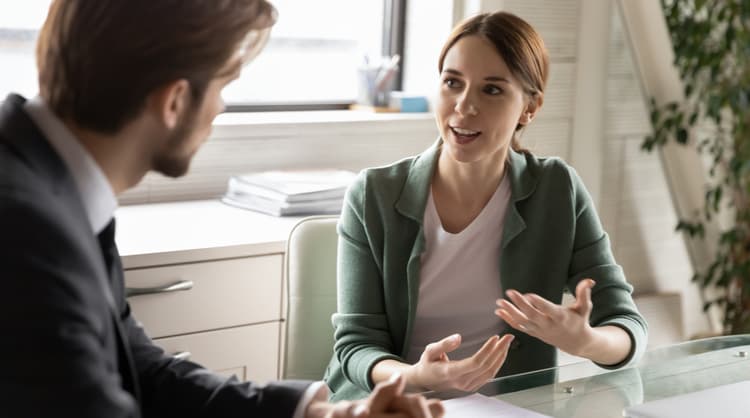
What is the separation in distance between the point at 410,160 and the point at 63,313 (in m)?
1.21

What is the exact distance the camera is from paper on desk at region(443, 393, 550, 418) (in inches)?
59.9

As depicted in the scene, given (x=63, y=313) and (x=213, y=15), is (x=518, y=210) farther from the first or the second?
(x=63, y=313)

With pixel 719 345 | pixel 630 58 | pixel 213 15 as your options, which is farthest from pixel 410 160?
pixel 630 58

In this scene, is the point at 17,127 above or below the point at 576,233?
above

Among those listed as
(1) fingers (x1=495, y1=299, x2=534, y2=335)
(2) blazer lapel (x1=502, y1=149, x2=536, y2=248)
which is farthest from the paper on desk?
(2) blazer lapel (x1=502, y1=149, x2=536, y2=248)

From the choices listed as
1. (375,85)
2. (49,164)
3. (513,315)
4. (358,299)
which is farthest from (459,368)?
(375,85)

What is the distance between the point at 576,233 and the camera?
2098 millimetres

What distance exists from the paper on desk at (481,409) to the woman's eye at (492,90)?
0.66 meters

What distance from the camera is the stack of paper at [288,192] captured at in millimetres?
2898

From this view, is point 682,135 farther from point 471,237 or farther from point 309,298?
point 309,298

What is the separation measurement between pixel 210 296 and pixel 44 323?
1.59 metres

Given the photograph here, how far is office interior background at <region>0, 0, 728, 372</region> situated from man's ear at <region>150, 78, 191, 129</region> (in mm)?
1880

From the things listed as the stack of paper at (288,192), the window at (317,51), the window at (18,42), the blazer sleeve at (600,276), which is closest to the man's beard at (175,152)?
the blazer sleeve at (600,276)

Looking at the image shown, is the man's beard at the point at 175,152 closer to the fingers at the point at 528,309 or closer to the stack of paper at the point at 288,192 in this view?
the fingers at the point at 528,309
